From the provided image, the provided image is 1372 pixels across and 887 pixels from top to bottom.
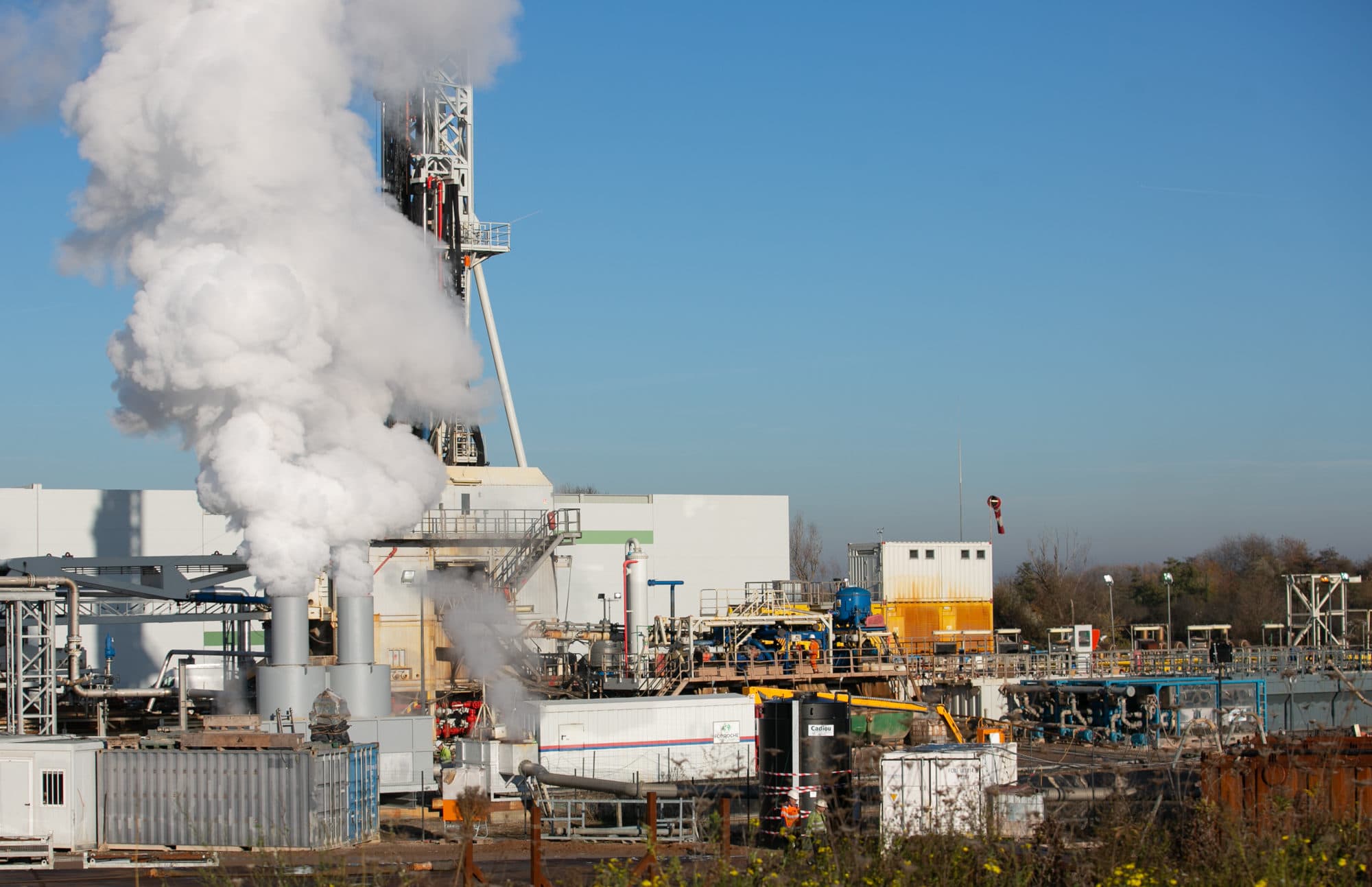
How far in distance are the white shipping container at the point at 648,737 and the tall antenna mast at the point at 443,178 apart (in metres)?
19.1

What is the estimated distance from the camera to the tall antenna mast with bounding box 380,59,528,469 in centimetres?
4416

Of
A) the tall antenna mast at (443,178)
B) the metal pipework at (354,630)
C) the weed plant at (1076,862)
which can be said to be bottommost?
the weed plant at (1076,862)

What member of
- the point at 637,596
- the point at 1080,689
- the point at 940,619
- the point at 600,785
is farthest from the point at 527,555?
the point at 600,785

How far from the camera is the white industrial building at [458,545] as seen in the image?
133 ft

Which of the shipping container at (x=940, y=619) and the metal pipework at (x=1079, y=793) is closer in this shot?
the metal pipework at (x=1079, y=793)

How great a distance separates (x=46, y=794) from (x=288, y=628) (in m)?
5.58

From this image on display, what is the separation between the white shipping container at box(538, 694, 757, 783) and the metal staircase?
16404 mm

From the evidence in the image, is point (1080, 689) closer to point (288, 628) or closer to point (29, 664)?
point (288, 628)

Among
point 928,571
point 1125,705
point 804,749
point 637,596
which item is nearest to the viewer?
point 804,749

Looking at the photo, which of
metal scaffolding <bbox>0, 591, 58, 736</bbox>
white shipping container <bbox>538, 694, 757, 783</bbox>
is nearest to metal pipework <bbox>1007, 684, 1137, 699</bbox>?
white shipping container <bbox>538, 694, 757, 783</bbox>

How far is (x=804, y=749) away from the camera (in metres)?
19.2

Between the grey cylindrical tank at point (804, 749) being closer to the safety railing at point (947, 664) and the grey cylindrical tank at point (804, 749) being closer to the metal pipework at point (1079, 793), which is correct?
the metal pipework at point (1079, 793)

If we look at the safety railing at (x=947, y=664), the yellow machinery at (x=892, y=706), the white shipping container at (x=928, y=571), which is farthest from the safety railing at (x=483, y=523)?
the white shipping container at (x=928, y=571)

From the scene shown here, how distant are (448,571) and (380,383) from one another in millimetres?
14591
